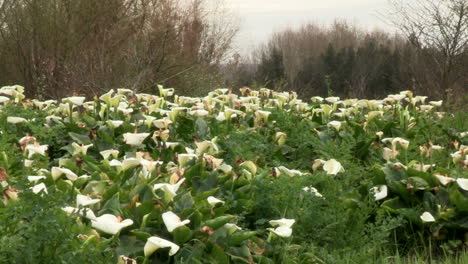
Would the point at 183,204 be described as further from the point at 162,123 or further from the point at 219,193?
the point at 162,123

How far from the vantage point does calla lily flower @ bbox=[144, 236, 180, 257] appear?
2.70m

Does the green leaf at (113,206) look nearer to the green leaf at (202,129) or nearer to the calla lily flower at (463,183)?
the calla lily flower at (463,183)

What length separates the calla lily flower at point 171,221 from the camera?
113 inches

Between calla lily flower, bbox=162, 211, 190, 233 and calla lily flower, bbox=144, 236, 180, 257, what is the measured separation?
134 mm

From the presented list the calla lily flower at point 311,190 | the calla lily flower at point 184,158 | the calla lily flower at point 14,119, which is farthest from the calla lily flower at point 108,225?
the calla lily flower at point 14,119

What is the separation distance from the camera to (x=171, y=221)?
9.57ft

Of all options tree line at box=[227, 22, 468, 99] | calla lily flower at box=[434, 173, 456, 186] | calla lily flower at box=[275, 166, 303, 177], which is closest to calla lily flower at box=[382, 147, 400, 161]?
calla lily flower at box=[434, 173, 456, 186]

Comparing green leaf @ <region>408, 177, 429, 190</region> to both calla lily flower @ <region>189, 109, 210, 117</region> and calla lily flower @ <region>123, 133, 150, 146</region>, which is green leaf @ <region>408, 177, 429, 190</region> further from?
calla lily flower @ <region>189, 109, 210, 117</region>

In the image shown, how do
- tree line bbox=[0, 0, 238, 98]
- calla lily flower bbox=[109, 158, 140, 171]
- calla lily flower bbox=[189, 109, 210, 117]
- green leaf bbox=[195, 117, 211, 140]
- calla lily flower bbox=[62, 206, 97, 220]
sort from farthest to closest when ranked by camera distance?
tree line bbox=[0, 0, 238, 98] → calla lily flower bbox=[189, 109, 210, 117] → green leaf bbox=[195, 117, 211, 140] → calla lily flower bbox=[109, 158, 140, 171] → calla lily flower bbox=[62, 206, 97, 220]

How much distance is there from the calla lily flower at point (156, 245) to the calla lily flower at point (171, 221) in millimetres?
134

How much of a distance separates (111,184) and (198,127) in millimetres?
2239

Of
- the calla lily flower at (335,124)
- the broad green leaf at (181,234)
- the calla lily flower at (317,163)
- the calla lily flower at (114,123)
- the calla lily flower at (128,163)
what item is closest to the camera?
the broad green leaf at (181,234)

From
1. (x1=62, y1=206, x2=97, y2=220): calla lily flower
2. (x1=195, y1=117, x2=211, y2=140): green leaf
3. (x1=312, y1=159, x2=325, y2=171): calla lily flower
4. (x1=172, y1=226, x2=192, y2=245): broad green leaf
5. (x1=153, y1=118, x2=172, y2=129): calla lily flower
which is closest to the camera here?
(x1=62, y1=206, x2=97, y2=220): calla lily flower

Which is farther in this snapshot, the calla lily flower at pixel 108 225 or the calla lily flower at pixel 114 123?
the calla lily flower at pixel 114 123
